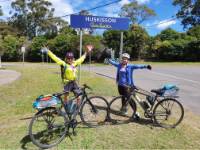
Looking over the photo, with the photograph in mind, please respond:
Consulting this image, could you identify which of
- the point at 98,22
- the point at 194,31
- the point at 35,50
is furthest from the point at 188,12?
the point at 98,22

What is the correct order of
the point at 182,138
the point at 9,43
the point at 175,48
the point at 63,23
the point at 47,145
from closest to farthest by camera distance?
1. the point at 47,145
2. the point at 182,138
3. the point at 175,48
4. the point at 9,43
5. the point at 63,23

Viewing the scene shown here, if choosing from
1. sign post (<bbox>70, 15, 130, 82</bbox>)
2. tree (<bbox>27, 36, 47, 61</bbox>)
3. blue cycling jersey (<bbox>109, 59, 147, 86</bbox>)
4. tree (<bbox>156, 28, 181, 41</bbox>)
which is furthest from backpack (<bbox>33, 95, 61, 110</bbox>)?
tree (<bbox>27, 36, 47, 61</bbox>)

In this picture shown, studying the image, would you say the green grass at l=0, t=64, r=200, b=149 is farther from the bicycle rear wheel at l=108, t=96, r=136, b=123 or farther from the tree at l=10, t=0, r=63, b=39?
the tree at l=10, t=0, r=63, b=39

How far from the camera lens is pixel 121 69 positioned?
22.1ft

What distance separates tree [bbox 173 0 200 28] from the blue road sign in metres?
42.7

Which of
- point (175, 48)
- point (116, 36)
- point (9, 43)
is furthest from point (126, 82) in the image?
point (9, 43)

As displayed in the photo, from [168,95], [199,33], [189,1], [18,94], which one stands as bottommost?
[18,94]

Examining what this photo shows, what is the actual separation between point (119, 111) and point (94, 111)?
2.40 feet

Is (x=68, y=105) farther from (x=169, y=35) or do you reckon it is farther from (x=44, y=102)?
(x=169, y=35)

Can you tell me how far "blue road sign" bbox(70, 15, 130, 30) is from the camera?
8.86 metres

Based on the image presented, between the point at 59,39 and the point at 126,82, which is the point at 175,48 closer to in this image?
the point at 59,39

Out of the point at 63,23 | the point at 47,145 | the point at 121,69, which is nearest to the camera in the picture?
the point at 47,145

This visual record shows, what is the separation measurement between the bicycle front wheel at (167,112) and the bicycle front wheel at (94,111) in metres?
1.15

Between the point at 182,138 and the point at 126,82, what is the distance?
1.83 metres
